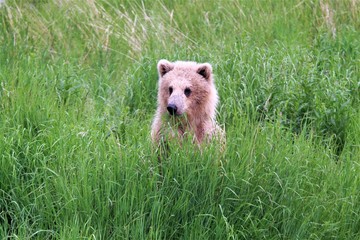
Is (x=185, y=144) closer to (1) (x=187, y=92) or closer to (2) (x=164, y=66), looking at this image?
(1) (x=187, y=92)

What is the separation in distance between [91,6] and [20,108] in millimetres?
3351

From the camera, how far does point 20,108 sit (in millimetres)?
6578

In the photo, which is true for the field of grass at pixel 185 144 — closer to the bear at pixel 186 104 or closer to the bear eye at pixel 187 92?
the bear at pixel 186 104

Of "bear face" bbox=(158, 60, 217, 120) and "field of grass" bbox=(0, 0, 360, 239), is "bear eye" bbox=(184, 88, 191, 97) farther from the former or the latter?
"field of grass" bbox=(0, 0, 360, 239)

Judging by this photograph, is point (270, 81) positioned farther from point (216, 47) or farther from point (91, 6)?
point (91, 6)

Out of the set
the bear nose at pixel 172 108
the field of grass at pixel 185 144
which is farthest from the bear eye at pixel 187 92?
the field of grass at pixel 185 144

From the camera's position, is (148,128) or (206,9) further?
(206,9)

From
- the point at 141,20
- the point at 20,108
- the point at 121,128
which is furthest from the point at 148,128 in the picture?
the point at 141,20

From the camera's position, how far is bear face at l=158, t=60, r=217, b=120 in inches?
254

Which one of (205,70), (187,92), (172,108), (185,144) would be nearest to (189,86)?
A: (187,92)

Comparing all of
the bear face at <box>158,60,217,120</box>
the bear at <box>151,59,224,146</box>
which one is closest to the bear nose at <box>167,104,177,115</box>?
the bear at <box>151,59,224,146</box>

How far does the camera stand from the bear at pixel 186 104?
20.3 feet

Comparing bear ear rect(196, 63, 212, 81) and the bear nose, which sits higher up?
bear ear rect(196, 63, 212, 81)

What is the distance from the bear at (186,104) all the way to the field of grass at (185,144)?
0.16m
